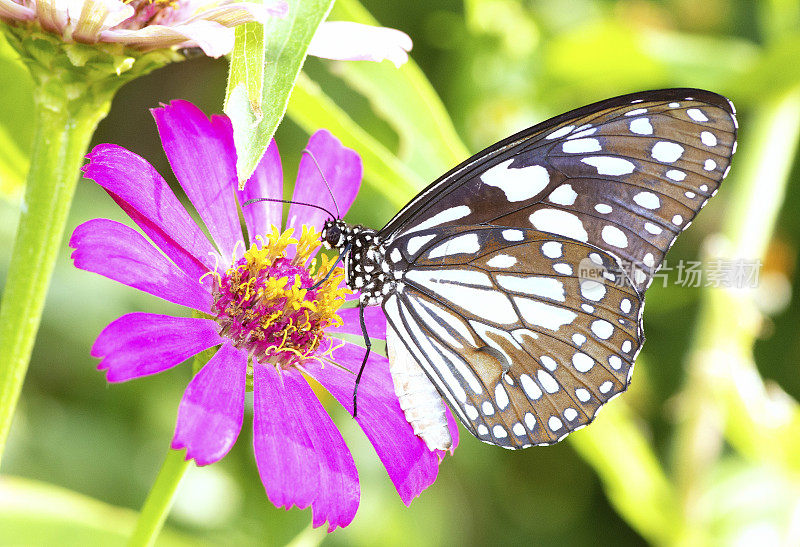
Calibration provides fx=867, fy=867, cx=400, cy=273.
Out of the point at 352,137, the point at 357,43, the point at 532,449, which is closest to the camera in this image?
the point at 357,43

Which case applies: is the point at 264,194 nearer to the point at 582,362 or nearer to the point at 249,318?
the point at 249,318

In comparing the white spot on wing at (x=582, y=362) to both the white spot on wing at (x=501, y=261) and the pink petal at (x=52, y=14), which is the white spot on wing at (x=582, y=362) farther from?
the pink petal at (x=52, y=14)

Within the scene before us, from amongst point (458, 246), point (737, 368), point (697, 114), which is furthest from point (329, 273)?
point (737, 368)

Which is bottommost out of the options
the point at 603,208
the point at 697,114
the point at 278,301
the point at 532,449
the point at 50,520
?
the point at 532,449

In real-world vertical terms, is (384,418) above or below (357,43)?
below

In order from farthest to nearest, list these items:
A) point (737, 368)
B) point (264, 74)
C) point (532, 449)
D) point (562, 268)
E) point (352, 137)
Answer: point (532, 449)
point (737, 368)
point (562, 268)
point (352, 137)
point (264, 74)

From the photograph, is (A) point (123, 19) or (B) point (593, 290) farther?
(B) point (593, 290)

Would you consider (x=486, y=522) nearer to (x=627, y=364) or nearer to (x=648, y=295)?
(x=648, y=295)
